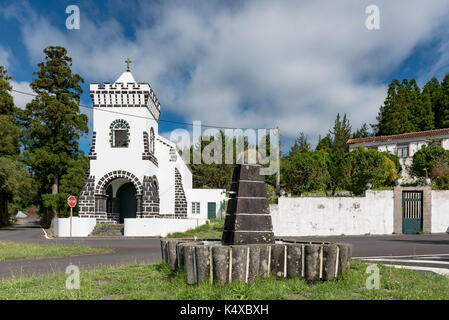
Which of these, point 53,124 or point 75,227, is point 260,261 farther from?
point 53,124

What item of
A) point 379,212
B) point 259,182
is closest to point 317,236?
point 379,212

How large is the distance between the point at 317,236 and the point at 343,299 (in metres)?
16.3

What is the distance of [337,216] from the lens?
20.7m

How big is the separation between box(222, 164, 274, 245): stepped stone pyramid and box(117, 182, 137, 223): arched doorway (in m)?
20.7

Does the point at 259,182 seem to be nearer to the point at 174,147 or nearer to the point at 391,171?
the point at 174,147

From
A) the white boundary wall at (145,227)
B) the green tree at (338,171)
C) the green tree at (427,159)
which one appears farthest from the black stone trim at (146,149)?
the green tree at (427,159)

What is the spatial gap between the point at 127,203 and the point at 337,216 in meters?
14.9

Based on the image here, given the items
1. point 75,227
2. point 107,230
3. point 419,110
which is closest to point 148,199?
point 107,230

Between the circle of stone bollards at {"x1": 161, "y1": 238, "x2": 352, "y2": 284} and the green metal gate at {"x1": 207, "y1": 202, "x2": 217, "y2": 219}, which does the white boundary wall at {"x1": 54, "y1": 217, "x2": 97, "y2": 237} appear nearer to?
the green metal gate at {"x1": 207, "y1": 202, "x2": 217, "y2": 219}

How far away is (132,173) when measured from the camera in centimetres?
2416

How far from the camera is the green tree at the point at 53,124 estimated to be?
2914 cm

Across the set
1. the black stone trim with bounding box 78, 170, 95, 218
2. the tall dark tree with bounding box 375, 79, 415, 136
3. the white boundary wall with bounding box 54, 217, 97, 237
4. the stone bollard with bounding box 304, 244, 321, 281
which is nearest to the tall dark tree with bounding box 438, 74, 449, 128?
the tall dark tree with bounding box 375, 79, 415, 136

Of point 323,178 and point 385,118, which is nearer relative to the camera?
point 323,178

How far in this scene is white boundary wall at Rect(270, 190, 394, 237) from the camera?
20.6m
